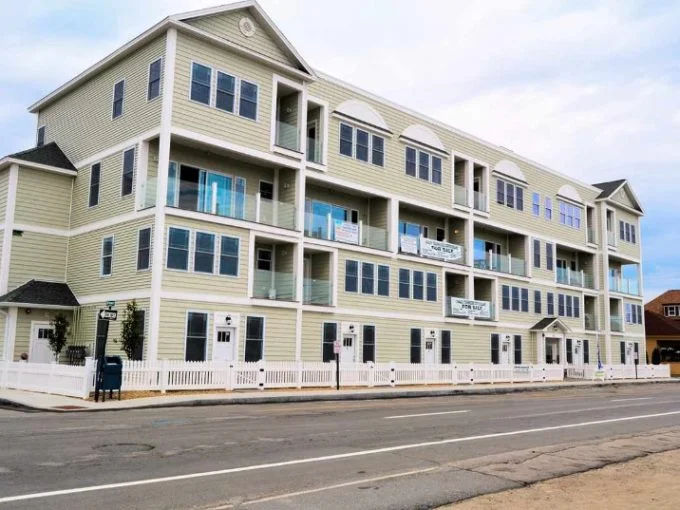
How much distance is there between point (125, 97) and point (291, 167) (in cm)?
720

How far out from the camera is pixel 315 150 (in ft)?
102

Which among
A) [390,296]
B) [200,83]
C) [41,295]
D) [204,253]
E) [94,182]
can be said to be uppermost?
[200,83]

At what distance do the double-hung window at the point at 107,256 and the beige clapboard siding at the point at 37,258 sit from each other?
10.9ft

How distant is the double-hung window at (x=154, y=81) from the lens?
2581 cm

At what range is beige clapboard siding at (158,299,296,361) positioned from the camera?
959 inches

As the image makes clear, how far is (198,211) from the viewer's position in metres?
25.6

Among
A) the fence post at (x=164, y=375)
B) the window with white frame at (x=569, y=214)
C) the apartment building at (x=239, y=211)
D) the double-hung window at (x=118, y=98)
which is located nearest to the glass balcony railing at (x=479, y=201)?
the apartment building at (x=239, y=211)

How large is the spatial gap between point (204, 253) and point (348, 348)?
937cm

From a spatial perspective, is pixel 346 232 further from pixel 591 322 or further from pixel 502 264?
pixel 591 322

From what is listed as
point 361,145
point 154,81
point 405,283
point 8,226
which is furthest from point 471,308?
point 8,226

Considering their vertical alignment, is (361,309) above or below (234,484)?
above

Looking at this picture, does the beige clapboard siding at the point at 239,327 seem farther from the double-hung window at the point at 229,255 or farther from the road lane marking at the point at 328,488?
the road lane marking at the point at 328,488

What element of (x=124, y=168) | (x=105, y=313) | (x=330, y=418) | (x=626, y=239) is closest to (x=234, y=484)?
(x=330, y=418)

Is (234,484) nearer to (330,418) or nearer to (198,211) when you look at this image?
(330,418)
